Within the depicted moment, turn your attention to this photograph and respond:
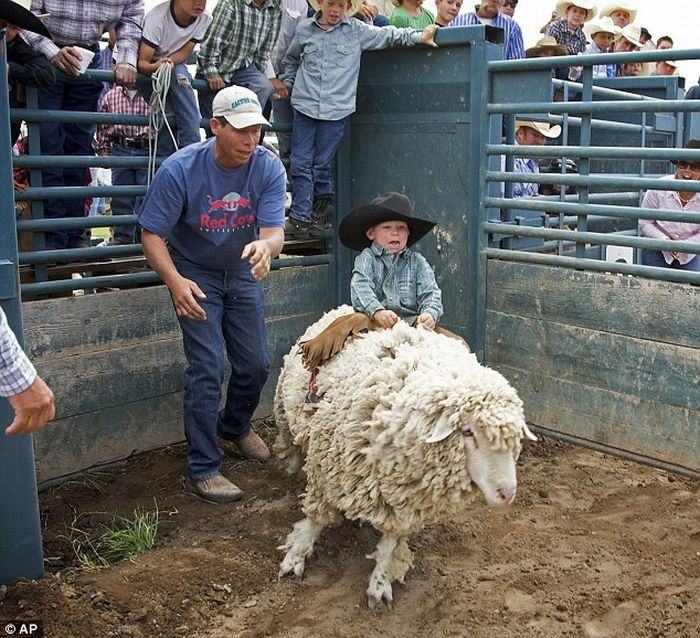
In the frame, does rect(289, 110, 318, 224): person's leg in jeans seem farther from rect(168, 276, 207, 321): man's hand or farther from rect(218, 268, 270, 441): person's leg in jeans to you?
rect(168, 276, 207, 321): man's hand

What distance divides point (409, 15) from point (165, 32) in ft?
9.36

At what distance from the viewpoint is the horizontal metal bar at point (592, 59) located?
4.93 meters

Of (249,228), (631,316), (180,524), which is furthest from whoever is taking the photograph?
(631,316)

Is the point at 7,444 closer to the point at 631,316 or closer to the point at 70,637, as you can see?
the point at 70,637

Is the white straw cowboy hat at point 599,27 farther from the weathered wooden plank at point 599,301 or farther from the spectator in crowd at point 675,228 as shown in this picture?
the weathered wooden plank at point 599,301

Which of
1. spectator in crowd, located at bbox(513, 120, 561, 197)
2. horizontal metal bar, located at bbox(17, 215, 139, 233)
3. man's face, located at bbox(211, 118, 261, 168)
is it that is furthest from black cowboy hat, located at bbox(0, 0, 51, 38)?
spectator in crowd, located at bbox(513, 120, 561, 197)

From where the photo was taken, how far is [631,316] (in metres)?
5.23

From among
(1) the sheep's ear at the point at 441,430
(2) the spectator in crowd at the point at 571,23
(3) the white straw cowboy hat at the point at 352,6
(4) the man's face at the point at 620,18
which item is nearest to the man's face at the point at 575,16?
(2) the spectator in crowd at the point at 571,23

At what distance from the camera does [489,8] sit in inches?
309

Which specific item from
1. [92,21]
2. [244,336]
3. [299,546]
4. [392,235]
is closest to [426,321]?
[392,235]

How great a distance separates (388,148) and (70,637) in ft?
13.2

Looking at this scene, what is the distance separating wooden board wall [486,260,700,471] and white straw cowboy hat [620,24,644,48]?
5251 millimetres

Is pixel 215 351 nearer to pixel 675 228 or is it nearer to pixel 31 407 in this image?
pixel 31 407

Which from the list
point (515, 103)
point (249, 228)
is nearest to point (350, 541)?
point (249, 228)
